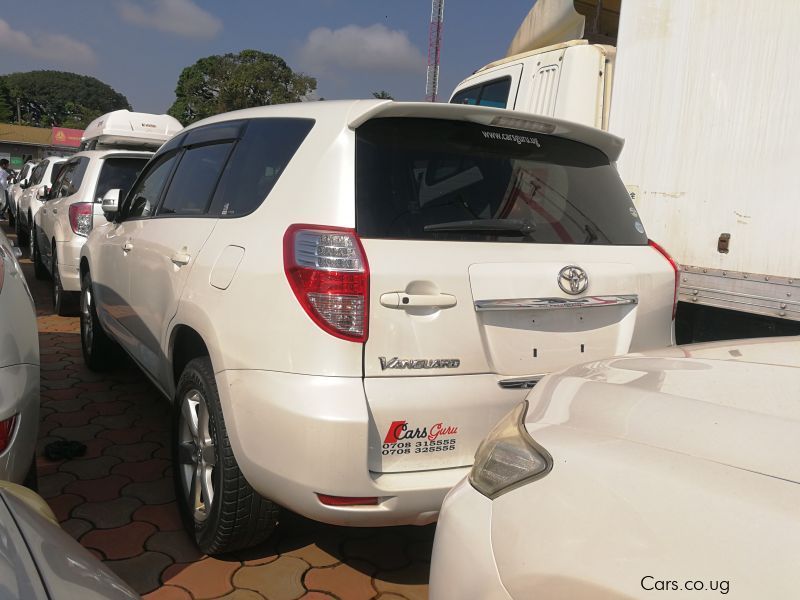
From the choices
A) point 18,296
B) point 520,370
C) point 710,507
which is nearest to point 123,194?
point 18,296

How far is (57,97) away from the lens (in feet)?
406

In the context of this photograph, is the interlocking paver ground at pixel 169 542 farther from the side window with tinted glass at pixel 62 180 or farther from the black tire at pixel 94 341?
the side window with tinted glass at pixel 62 180

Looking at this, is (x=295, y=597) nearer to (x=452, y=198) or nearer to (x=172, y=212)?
(x=452, y=198)

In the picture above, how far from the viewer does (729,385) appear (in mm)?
1417

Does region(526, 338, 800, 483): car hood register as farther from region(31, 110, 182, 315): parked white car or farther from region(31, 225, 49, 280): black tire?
region(31, 225, 49, 280): black tire

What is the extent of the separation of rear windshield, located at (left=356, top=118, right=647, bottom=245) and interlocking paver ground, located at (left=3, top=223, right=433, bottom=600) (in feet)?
4.41

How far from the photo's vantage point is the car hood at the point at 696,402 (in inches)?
44.8

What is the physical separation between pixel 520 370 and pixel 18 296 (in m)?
1.81

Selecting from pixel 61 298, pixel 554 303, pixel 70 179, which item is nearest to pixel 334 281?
pixel 554 303

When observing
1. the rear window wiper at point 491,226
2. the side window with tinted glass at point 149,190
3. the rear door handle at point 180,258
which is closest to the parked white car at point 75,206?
the side window with tinted glass at point 149,190

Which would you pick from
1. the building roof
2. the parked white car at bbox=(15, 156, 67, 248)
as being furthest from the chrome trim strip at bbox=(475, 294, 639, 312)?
the building roof

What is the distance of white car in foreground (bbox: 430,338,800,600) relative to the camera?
1011mm

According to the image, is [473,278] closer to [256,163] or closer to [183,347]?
[256,163]

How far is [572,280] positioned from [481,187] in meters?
0.46
